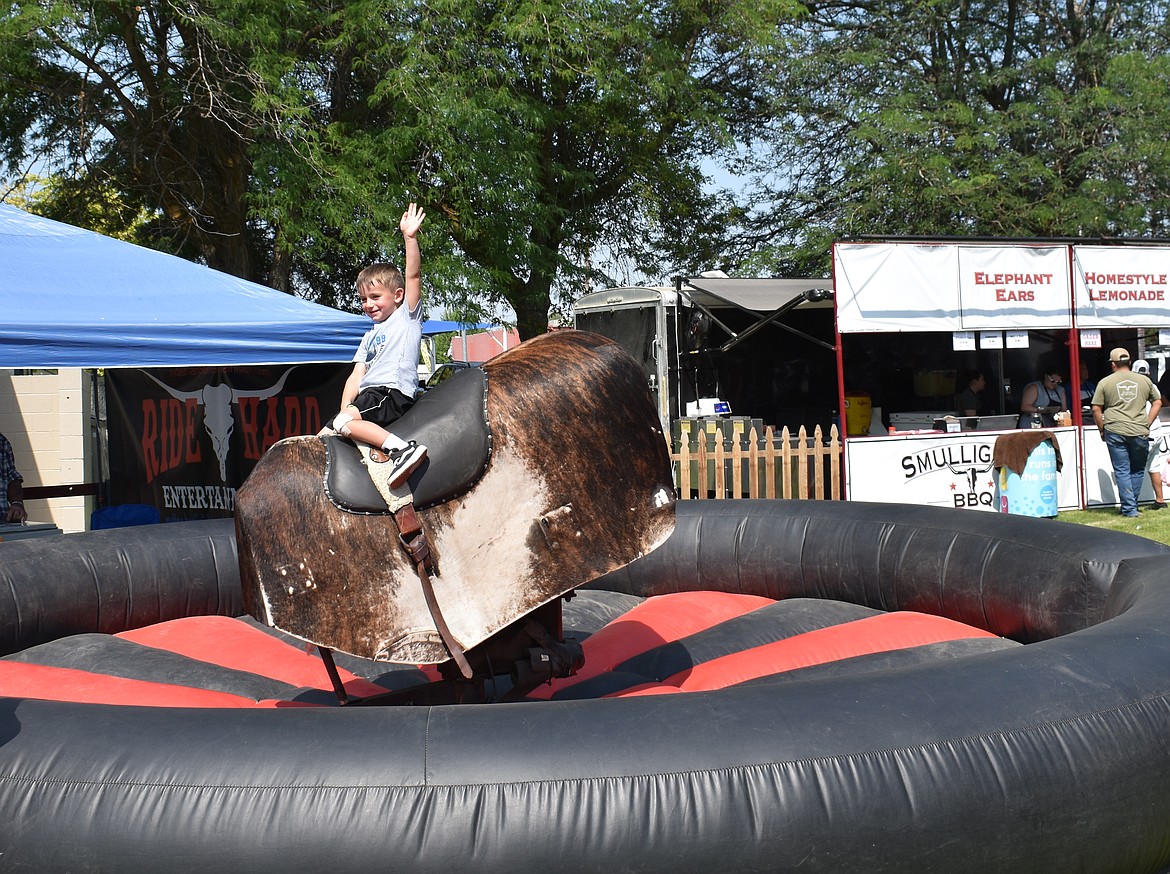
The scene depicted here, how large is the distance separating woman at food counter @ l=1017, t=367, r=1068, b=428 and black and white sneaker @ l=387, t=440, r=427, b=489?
35.9 feet

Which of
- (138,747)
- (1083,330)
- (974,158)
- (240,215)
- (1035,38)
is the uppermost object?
(1035,38)

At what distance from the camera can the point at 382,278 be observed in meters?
4.07

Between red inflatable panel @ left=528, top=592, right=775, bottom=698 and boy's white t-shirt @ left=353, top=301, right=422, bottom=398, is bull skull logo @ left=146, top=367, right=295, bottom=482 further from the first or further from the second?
boy's white t-shirt @ left=353, top=301, right=422, bottom=398

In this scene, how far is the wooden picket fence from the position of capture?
11422 mm

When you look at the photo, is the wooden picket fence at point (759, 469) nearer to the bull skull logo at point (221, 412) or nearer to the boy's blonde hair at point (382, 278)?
the bull skull logo at point (221, 412)

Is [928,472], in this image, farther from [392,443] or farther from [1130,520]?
[392,443]

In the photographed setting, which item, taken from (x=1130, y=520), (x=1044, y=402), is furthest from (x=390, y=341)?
(x=1044, y=402)


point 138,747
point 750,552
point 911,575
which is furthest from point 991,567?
point 138,747

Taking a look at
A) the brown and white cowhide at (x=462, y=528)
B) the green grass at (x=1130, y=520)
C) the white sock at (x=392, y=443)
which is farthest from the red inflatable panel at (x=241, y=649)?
the green grass at (x=1130, y=520)

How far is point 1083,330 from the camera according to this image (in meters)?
13.0

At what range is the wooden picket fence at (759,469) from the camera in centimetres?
1142

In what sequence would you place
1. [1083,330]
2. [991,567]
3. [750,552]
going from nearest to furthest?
[991,567], [750,552], [1083,330]

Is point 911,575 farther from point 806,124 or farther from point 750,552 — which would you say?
point 806,124

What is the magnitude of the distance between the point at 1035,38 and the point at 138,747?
21846 millimetres
